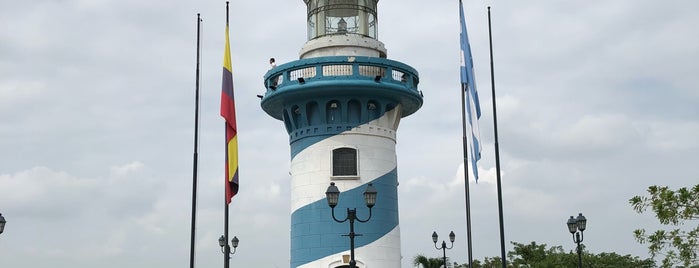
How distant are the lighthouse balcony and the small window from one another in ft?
6.32

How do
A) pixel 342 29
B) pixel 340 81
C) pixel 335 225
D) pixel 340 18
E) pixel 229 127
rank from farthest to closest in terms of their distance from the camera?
1. pixel 340 18
2. pixel 342 29
3. pixel 340 81
4. pixel 335 225
5. pixel 229 127

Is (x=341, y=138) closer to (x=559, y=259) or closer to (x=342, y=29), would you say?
(x=342, y=29)

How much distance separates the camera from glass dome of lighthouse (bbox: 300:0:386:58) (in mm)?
32625

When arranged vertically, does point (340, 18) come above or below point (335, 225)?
above

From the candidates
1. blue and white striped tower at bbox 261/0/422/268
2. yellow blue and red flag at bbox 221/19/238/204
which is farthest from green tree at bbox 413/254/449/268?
yellow blue and red flag at bbox 221/19/238/204

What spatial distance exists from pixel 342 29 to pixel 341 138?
4.53 metres

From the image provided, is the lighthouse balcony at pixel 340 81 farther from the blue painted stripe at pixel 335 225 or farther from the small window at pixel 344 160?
the blue painted stripe at pixel 335 225

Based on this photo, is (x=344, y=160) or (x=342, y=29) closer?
(x=344, y=160)

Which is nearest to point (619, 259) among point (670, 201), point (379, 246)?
point (379, 246)

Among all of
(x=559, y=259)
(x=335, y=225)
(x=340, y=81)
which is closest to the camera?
(x=335, y=225)

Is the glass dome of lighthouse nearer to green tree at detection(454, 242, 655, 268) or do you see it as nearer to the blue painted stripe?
the blue painted stripe

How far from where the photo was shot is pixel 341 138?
103 ft

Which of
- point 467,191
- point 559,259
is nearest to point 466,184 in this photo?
point 467,191

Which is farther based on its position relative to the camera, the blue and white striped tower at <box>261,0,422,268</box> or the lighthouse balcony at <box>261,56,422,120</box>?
the lighthouse balcony at <box>261,56,422,120</box>
